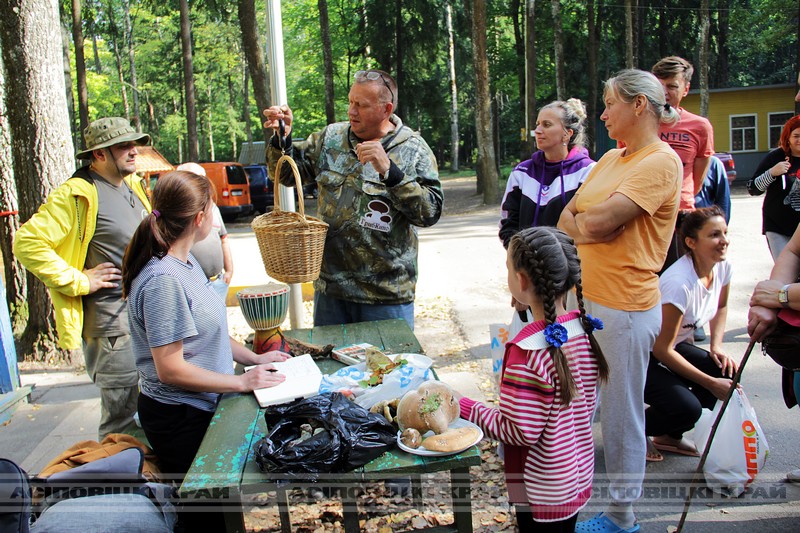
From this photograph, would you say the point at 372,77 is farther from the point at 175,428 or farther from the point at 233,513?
the point at 233,513

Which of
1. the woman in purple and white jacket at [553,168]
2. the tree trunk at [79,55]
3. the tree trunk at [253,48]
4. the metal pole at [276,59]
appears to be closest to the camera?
the woman in purple and white jacket at [553,168]

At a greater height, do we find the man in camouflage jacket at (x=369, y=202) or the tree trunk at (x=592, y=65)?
the tree trunk at (x=592, y=65)

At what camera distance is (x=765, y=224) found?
18.0 feet

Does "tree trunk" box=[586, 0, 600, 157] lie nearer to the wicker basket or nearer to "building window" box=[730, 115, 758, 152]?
"building window" box=[730, 115, 758, 152]

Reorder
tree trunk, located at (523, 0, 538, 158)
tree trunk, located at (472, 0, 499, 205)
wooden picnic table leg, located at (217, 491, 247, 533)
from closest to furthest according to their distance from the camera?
wooden picnic table leg, located at (217, 491, 247, 533)
tree trunk, located at (472, 0, 499, 205)
tree trunk, located at (523, 0, 538, 158)

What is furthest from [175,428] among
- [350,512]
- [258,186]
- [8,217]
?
[258,186]

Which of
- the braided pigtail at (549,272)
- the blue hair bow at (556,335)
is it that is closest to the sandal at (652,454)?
the braided pigtail at (549,272)

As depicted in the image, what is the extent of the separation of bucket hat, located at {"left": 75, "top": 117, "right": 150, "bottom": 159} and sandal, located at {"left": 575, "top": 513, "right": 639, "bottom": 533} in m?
3.27

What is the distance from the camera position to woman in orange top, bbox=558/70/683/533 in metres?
2.84

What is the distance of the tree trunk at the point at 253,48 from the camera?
46.0 feet

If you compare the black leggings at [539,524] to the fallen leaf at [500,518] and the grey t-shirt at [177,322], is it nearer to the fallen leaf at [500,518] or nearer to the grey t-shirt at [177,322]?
the fallen leaf at [500,518]

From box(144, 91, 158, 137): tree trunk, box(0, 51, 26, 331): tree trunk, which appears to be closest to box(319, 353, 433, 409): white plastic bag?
box(0, 51, 26, 331): tree trunk

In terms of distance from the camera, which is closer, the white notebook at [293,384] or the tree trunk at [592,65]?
the white notebook at [293,384]

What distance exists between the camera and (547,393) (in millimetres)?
2158
